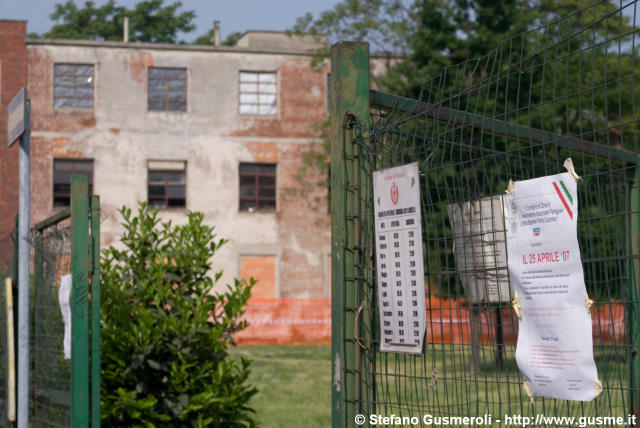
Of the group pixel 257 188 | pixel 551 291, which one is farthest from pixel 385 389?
pixel 257 188

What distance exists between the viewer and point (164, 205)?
3597 centimetres

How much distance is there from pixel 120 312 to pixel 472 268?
3.92m

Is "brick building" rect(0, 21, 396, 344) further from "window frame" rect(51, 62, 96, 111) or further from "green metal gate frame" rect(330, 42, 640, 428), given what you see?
"green metal gate frame" rect(330, 42, 640, 428)

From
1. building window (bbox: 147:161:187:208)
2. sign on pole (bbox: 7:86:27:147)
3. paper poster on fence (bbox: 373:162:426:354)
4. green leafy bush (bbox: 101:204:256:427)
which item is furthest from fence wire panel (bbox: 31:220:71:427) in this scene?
building window (bbox: 147:161:187:208)

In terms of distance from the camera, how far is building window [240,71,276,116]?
36.4 m

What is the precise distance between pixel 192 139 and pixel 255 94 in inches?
Result: 116

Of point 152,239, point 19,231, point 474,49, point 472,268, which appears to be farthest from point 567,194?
point 474,49

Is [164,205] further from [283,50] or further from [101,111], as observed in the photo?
[283,50]

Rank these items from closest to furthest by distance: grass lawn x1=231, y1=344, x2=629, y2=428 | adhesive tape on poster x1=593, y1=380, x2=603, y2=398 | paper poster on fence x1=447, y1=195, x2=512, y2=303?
adhesive tape on poster x1=593, y1=380, x2=603, y2=398 < paper poster on fence x1=447, y1=195, x2=512, y2=303 < grass lawn x1=231, y1=344, x2=629, y2=428

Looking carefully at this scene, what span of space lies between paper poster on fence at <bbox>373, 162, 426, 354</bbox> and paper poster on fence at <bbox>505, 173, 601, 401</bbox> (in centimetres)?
69

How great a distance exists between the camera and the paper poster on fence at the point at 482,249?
351 centimetres

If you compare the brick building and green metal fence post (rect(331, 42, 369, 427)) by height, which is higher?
the brick building

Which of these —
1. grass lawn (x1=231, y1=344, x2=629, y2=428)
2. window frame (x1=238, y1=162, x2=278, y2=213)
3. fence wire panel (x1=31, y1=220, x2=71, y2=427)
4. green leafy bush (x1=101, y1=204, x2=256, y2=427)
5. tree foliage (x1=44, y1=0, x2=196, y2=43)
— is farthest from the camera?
tree foliage (x1=44, y1=0, x2=196, y2=43)

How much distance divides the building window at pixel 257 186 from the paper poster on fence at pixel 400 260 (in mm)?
32460
